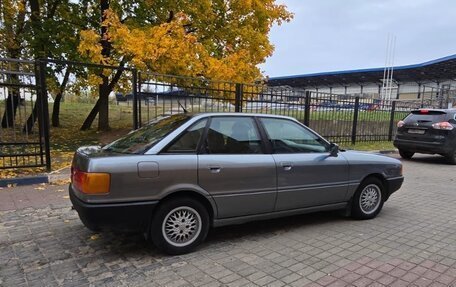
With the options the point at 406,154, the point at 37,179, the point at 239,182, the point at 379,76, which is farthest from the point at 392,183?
the point at 379,76

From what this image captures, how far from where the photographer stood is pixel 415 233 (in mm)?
4934

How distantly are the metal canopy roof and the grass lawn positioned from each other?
94.1 ft

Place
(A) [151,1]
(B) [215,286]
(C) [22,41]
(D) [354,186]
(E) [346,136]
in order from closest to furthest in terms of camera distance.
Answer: (B) [215,286] < (D) [354,186] < (A) [151,1] < (C) [22,41] < (E) [346,136]

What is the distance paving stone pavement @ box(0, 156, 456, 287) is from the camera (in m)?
3.54

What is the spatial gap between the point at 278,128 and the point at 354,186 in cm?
144

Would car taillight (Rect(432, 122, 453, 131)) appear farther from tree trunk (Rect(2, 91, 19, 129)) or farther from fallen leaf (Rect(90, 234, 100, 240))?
tree trunk (Rect(2, 91, 19, 129))

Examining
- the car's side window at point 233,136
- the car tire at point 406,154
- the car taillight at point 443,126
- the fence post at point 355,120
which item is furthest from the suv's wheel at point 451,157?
Answer: the car's side window at point 233,136

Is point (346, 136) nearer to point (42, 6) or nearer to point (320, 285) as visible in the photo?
point (320, 285)

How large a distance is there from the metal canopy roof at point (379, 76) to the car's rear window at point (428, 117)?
34.4 metres

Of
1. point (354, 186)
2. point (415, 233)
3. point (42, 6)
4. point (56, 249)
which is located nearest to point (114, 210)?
point (56, 249)

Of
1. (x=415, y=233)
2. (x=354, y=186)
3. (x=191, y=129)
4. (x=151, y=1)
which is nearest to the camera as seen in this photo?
(x=191, y=129)

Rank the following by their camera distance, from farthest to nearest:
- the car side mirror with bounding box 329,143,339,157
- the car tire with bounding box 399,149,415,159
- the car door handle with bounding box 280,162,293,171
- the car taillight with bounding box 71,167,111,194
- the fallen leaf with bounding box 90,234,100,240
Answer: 1. the car tire with bounding box 399,149,415,159
2. the car side mirror with bounding box 329,143,339,157
3. the car door handle with bounding box 280,162,293,171
4. the fallen leaf with bounding box 90,234,100,240
5. the car taillight with bounding box 71,167,111,194

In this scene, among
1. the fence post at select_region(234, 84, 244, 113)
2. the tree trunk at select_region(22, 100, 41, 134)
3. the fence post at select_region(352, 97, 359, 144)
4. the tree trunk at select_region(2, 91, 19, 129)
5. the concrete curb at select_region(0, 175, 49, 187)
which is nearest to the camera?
the concrete curb at select_region(0, 175, 49, 187)

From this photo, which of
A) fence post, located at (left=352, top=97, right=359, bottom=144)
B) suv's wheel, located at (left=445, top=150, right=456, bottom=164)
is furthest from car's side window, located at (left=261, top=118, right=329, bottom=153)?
fence post, located at (left=352, top=97, right=359, bottom=144)
